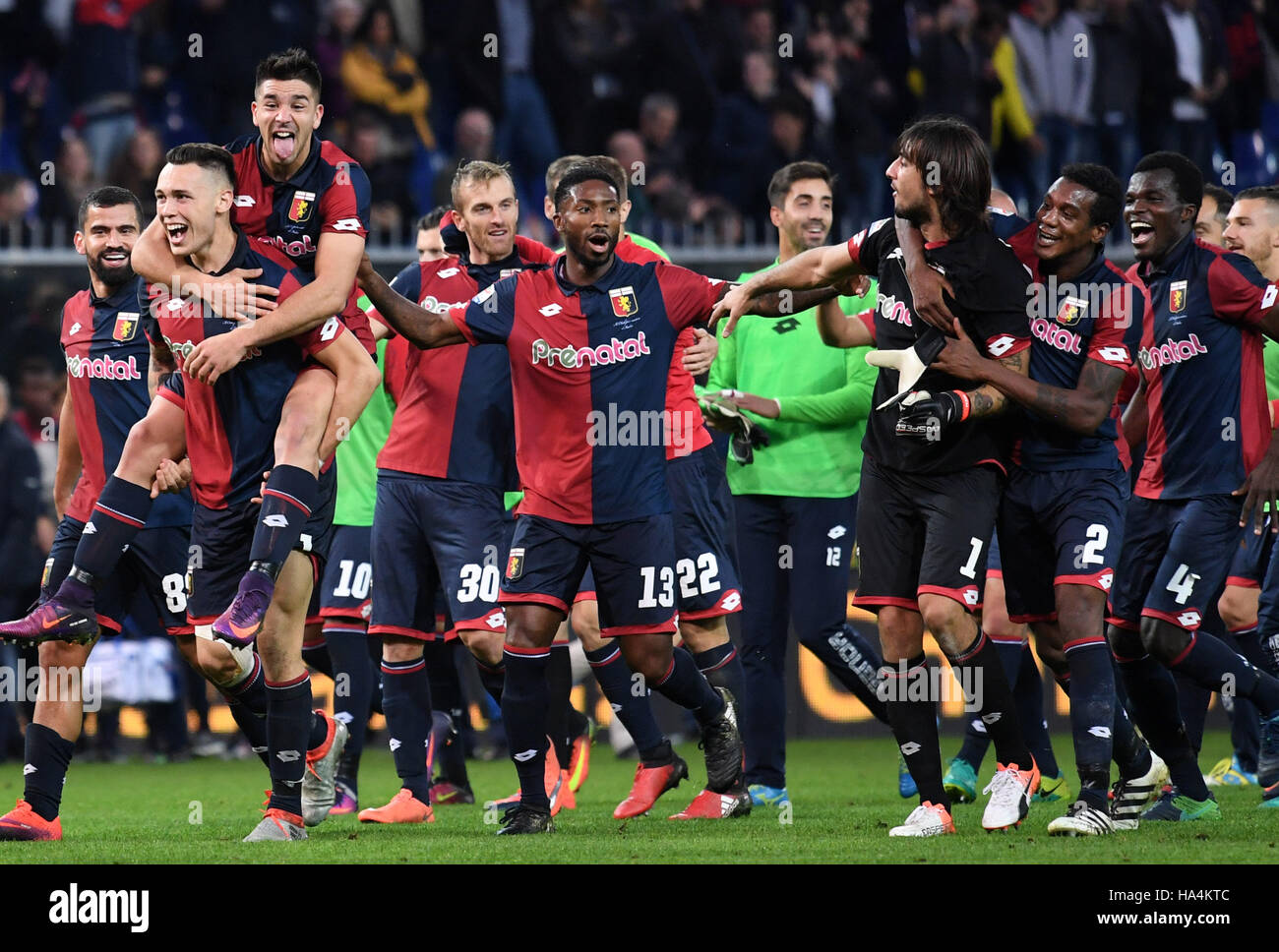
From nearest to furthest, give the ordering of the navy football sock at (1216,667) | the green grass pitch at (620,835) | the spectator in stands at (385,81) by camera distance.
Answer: the green grass pitch at (620,835) → the navy football sock at (1216,667) → the spectator in stands at (385,81)

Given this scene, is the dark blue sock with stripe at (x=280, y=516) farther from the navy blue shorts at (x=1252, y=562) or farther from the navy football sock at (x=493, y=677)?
the navy blue shorts at (x=1252, y=562)

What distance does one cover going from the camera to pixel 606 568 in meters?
6.69

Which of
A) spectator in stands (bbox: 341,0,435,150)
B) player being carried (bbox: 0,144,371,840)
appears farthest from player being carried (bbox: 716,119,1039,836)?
spectator in stands (bbox: 341,0,435,150)

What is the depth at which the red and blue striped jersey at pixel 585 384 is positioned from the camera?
→ 666 cm

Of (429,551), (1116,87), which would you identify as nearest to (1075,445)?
(429,551)

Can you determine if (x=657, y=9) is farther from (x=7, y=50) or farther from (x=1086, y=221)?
(x=1086, y=221)

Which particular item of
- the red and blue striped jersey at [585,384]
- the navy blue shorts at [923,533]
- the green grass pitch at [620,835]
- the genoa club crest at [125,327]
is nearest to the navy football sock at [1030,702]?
the green grass pitch at [620,835]

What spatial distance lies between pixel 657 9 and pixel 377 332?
957cm

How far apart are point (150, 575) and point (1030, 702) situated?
3826 mm

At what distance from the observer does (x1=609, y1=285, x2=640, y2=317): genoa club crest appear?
6730mm

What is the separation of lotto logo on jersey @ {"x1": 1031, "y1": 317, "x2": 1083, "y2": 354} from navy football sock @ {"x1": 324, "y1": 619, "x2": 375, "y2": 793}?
11.5 ft

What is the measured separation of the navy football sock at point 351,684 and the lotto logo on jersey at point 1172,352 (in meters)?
3.76

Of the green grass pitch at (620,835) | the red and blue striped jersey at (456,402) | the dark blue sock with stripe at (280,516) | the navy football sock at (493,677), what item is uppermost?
the red and blue striped jersey at (456,402)
